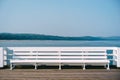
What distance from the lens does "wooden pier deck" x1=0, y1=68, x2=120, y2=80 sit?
538 cm

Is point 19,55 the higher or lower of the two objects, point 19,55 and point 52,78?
the higher

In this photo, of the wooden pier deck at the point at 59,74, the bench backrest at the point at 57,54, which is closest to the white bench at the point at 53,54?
the bench backrest at the point at 57,54

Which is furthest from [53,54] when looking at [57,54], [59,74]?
[59,74]

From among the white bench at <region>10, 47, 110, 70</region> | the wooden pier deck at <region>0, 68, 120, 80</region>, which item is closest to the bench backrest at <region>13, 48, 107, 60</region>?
the white bench at <region>10, 47, 110, 70</region>

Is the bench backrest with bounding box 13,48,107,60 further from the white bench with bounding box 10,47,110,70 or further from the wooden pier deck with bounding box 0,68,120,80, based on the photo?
the wooden pier deck with bounding box 0,68,120,80

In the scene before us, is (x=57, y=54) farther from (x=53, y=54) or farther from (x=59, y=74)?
(x=59, y=74)

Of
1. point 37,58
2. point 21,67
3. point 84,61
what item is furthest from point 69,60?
point 21,67

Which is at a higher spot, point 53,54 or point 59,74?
point 53,54

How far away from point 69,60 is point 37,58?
90cm

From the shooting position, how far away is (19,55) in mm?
6832

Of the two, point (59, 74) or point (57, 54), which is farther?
point (57, 54)

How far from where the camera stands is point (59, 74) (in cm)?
581

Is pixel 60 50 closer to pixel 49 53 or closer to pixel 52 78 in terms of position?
pixel 49 53

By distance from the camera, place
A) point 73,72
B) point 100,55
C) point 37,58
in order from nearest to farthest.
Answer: point 73,72
point 37,58
point 100,55
